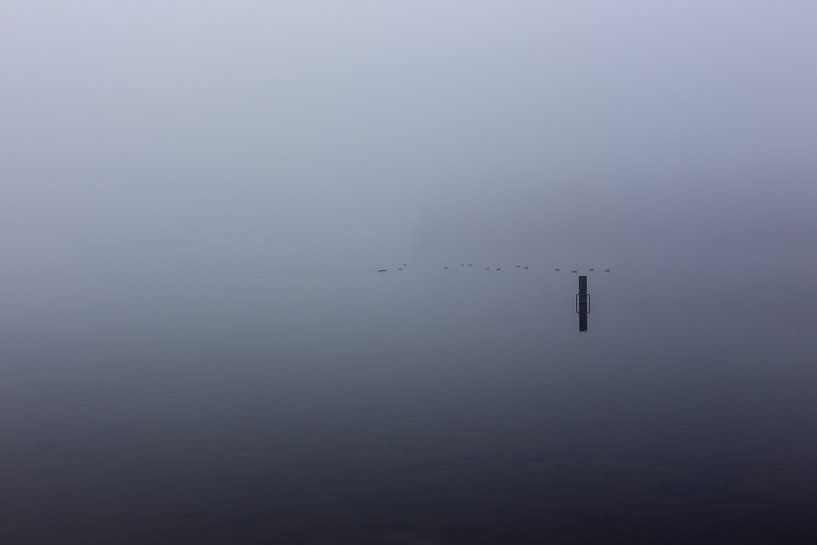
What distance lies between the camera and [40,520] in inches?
765

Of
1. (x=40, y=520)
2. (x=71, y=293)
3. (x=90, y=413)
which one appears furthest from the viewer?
(x=71, y=293)

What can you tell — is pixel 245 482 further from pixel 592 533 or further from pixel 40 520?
pixel 592 533

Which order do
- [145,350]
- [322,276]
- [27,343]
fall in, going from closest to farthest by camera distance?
[145,350] → [27,343] → [322,276]

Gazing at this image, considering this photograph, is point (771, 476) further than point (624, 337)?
No

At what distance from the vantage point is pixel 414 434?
26.8 m

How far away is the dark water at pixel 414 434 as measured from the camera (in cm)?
1894

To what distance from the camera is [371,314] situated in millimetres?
71000

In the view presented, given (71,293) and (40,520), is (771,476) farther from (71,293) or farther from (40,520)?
(71,293)

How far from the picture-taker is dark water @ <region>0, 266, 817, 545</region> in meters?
18.9

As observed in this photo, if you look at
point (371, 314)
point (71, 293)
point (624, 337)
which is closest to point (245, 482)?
point (624, 337)

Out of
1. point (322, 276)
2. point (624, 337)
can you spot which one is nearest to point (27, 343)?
point (624, 337)

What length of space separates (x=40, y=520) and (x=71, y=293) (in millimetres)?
94281

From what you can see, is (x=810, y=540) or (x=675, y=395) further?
(x=675, y=395)

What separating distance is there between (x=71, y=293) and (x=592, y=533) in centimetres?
10065
